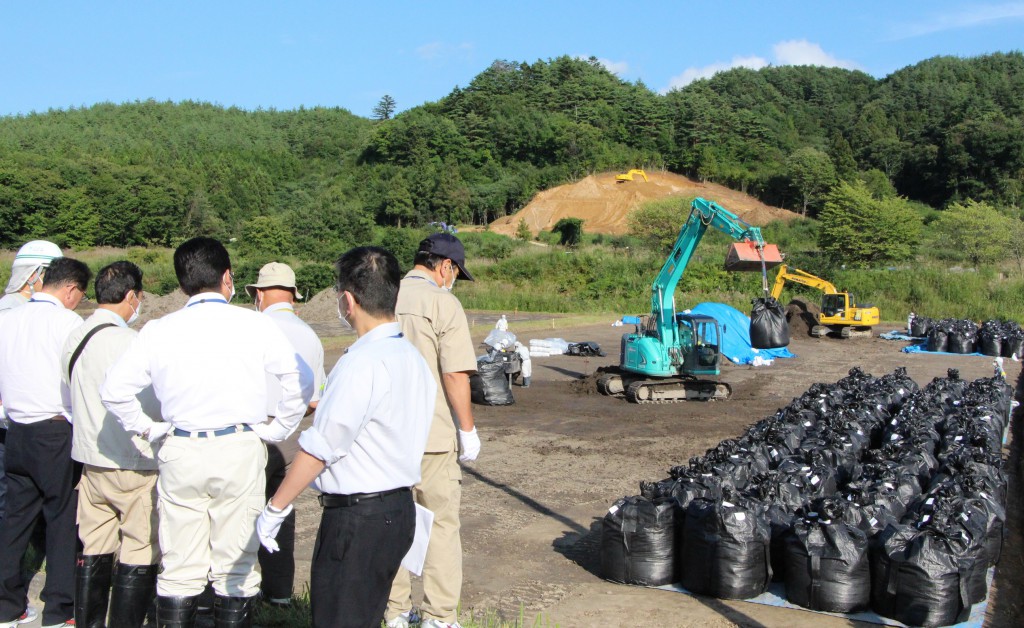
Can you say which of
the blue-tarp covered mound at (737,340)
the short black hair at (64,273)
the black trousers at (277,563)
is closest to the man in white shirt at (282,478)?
the black trousers at (277,563)

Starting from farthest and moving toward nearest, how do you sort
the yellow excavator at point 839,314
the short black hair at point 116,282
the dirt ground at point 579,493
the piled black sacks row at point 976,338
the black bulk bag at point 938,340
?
the yellow excavator at point 839,314
the black bulk bag at point 938,340
the piled black sacks row at point 976,338
the dirt ground at point 579,493
the short black hair at point 116,282

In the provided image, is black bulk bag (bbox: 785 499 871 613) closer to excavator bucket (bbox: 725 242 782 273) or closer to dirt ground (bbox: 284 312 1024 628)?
dirt ground (bbox: 284 312 1024 628)

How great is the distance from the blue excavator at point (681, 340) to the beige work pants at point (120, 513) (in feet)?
38.0

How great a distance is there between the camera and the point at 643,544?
5.92 m

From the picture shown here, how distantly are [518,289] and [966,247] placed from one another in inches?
1006

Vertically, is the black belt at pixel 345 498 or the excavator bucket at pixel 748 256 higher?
the excavator bucket at pixel 748 256

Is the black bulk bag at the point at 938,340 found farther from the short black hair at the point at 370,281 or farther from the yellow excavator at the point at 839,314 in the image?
the short black hair at the point at 370,281

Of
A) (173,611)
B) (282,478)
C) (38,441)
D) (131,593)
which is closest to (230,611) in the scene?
(173,611)

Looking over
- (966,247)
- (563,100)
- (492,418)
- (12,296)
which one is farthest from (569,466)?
(563,100)

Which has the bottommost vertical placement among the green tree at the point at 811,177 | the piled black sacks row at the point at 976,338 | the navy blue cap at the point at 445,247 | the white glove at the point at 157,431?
the piled black sacks row at the point at 976,338

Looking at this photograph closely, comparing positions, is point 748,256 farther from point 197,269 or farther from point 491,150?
point 491,150

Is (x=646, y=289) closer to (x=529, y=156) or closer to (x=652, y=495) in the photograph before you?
(x=652, y=495)

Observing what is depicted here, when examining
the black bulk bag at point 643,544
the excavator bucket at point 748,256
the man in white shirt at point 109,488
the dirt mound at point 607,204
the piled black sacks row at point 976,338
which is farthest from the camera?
the dirt mound at point 607,204

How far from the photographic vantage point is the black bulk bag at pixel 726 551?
18.4 feet
